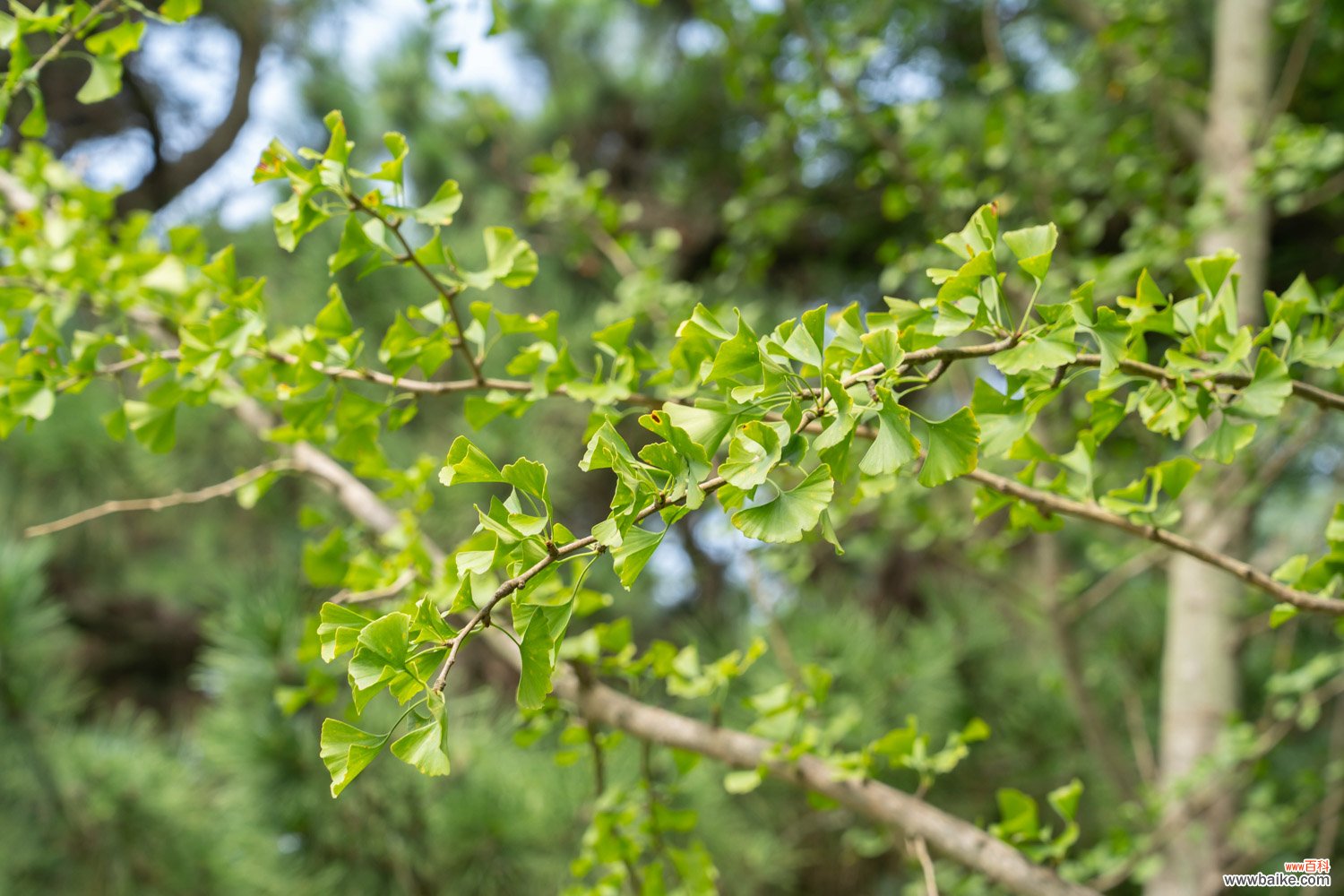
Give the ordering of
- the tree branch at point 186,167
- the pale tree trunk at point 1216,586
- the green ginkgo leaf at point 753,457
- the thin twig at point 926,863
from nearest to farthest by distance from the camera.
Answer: the green ginkgo leaf at point 753,457, the thin twig at point 926,863, the pale tree trunk at point 1216,586, the tree branch at point 186,167

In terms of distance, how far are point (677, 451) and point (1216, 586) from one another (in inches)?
26.8

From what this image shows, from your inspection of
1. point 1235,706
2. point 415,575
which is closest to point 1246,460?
point 1235,706

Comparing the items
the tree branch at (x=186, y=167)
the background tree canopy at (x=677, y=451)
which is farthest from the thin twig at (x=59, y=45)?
the tree branch at (x=186, y=167)

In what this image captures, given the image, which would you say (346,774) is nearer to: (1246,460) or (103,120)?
(1246,460)

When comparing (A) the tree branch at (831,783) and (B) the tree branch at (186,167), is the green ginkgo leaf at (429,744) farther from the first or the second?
(B) the tree branch at (186,167)

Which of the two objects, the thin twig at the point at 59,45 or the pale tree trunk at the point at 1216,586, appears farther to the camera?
the pale tree trunk at the point at 1216,586

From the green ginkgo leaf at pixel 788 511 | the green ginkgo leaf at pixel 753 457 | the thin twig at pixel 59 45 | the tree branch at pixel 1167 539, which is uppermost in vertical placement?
the thin twig at pixel 59 45

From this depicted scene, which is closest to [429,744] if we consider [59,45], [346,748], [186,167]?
[346,748]

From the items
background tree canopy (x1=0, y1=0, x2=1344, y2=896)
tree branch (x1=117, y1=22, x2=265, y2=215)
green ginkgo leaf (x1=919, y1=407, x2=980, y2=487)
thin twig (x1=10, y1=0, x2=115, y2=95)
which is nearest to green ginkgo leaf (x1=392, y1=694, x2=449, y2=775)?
background tree canopy (x1=0, y1=0, x2=1344, y2=896)

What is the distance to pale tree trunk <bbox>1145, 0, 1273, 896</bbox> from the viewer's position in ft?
2.15

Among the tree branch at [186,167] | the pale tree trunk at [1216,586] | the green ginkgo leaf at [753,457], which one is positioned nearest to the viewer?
the green ginkgo leaf at [753,457]

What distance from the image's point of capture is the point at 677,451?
0.60 ft

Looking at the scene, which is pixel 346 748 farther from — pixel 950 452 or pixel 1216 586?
pixel 1216 586

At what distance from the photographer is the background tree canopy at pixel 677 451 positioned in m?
0.23
